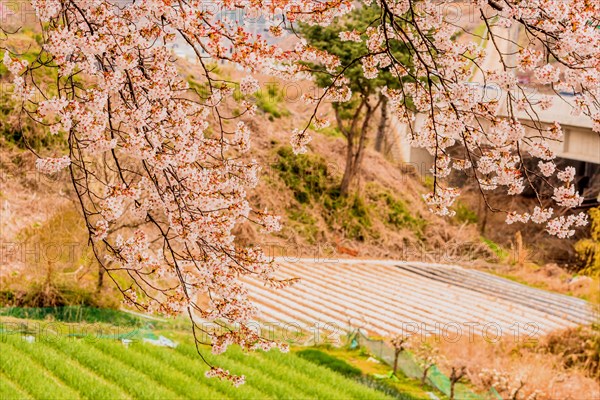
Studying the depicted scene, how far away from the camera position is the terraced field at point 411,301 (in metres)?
10.9

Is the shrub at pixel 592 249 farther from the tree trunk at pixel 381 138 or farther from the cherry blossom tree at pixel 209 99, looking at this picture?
the cherry blossom tree at pixel 209 99

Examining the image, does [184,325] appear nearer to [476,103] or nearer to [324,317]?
[324,317]

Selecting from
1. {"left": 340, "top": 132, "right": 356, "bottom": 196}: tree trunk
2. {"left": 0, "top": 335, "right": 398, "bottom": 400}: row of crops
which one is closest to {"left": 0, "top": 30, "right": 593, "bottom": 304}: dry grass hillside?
{"left": 340, "top": 132, "right": 356, "bottom": 196}: tree trunk

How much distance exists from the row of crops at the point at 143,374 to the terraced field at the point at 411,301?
2.43 metres

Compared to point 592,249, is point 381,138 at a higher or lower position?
higher

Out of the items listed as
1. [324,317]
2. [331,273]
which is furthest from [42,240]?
[331,273]

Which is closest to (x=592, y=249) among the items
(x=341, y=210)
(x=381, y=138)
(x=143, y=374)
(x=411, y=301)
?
(x=381, y=138)

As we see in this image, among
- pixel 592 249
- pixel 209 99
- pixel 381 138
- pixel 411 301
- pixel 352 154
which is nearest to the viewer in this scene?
pixel 209 99

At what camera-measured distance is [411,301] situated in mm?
12477

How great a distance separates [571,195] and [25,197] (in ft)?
27.9

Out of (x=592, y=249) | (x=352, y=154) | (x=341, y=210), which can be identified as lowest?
(x=592, y=249)

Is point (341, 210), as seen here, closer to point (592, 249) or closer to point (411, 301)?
point (411, 301)

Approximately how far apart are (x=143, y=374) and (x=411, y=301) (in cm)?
643

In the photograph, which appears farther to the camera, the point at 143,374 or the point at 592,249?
the point at 592,249
